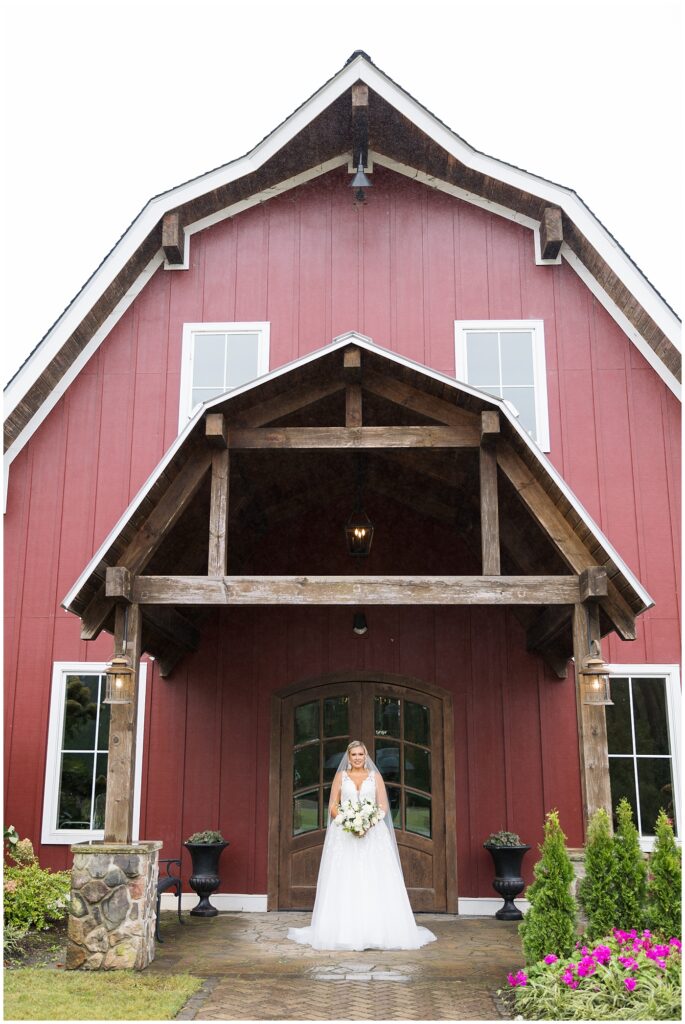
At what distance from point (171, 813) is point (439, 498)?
4.26 meters

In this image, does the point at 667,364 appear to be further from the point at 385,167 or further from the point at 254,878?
the point at 254,878

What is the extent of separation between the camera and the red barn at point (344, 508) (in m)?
9.53

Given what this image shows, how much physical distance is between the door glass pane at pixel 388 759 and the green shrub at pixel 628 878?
3.76 m

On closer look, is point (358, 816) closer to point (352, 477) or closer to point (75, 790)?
point (75, 790)

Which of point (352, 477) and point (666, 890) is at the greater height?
point (352, 477)

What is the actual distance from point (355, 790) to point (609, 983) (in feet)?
11.1

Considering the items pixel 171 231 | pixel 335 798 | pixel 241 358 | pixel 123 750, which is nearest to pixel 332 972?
pixel 335 798

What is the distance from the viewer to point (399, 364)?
25.1 feet

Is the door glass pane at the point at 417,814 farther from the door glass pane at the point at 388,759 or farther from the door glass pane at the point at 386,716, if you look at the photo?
the door glass pane at the point at 386,716

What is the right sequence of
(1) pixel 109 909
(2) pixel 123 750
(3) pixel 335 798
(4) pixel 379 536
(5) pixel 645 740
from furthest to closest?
(4) pixel 379 536 < (5) pixel 645 740 < (3) pixel 335 798 < (2) pixel 123 750 < (1) pixel 109 909

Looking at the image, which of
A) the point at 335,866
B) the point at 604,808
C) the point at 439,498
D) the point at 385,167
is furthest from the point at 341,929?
the point at 385,167

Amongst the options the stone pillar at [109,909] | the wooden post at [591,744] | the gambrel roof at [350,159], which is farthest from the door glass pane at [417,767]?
the gambrel roof at [350,159]

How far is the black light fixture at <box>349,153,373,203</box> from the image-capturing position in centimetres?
1026

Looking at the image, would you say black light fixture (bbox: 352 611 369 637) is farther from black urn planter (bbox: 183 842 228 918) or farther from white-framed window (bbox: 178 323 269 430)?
white-framed window (bbox: 178 323 269 430)
